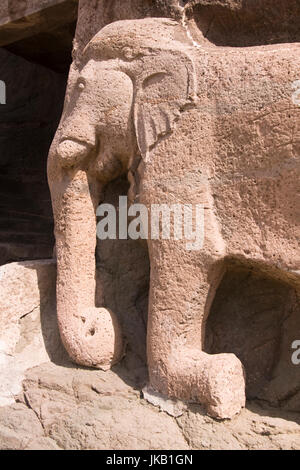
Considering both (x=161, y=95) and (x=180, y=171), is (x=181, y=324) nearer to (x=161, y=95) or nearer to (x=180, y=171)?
(x=180, y=171)

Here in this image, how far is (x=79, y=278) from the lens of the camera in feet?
6.53

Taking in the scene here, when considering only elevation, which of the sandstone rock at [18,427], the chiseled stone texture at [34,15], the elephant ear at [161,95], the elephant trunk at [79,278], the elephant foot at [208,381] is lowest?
the sandstone rock at [18,427]

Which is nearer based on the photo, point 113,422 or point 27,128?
point 113,422

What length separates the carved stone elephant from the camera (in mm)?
1579

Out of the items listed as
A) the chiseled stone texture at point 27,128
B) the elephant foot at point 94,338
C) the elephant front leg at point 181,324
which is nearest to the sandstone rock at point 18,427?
the elephant foot at point 94,338

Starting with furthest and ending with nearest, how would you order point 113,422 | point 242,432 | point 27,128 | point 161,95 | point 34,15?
point 27,128 < point 34,15 < point 161,95 < point 113,422 < point 242,432

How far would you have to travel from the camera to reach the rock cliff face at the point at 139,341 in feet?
5.14

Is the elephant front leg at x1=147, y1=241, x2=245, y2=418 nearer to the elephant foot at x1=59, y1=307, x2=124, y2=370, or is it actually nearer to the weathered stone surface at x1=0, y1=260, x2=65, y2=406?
the elephant foot at x1=59, y1=307, x2=124, y2=370

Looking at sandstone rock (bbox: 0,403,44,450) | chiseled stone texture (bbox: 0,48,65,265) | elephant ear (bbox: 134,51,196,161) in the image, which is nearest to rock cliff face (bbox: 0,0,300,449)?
sandstone rock (bbox: 0,403,44,450)

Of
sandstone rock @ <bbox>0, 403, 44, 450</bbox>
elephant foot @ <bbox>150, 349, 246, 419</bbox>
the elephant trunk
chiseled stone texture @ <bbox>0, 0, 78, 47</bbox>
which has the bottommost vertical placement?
sandstone rock @ <bbox>0, 403, 44, 450</bbox>

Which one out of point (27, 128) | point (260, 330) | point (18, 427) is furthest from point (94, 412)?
point (27, 128)

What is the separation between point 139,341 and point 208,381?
1.81ft

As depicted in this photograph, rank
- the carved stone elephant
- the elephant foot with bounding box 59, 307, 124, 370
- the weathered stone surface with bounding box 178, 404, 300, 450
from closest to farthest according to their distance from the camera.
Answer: the weathered stone surface with bounding box 178, 404, 300, 450 → the carved stone elephant → the elephant foot with bounding box 59, 307, 124, 370

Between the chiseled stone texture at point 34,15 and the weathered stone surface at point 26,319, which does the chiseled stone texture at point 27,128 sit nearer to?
the chiseled stone texture at point 34,15
